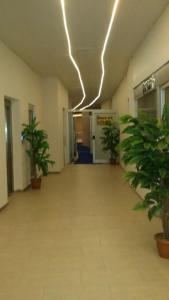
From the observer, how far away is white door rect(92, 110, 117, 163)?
13969 mm

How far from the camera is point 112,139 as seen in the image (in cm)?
1312

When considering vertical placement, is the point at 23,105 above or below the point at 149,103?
above

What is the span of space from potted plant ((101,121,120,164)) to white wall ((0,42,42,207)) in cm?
491

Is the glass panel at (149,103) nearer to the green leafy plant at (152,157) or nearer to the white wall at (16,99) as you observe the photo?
the green leafy plant at (152,157)

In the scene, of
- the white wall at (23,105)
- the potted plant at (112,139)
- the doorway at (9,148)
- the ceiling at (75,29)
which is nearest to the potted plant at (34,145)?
the white wall at (23,105)

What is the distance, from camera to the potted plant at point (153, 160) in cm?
330

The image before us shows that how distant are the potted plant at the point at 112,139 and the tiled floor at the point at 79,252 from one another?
667 cm

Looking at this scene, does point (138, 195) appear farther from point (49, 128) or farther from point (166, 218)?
point (49, 128)

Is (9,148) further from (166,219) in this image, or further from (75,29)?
(166,219)

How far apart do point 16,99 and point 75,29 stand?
2201 millimetres

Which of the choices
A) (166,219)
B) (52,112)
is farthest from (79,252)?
(52,112)

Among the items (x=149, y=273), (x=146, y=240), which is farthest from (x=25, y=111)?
(x=149, y=273)

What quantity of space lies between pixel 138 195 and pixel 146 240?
2.75m

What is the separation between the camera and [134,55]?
7.16 m
